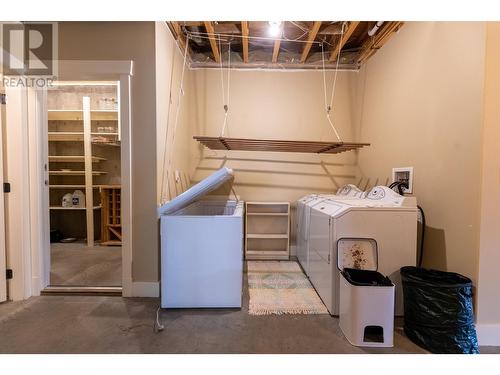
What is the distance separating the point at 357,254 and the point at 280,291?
872mm

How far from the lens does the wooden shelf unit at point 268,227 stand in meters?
3.53

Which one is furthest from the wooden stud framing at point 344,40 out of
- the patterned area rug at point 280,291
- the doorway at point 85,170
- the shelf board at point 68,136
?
the shelf board at point 68,136

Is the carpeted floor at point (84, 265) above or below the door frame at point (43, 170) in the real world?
below

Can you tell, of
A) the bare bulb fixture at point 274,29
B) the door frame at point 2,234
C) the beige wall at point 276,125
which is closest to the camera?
the door frame at point 2,234

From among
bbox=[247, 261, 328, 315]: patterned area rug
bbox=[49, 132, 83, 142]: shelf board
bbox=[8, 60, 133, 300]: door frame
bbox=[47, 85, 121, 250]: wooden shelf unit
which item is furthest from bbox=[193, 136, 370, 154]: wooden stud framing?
bbox=[49, 132, 83, 142]: shelf board

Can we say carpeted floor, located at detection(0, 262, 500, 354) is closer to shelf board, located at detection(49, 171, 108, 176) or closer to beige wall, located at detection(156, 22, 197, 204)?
beige wall, located at detection(156, 22, 197, 204)

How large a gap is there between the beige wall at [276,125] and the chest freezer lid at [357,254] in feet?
5.54

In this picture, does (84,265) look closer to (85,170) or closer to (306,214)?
(85,170)

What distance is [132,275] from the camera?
2.29 metres

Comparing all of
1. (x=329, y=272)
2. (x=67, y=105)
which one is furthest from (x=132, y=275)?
(x=67, y=105)

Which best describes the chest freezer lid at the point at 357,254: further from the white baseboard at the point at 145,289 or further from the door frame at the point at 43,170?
the door frame at the point at 43,170

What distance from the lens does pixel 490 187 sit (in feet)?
Result: 5.46

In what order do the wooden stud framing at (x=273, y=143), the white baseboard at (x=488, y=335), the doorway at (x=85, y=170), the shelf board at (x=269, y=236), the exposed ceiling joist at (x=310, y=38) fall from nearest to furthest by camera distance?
1. the white baseboard at (x=488, y=335)
2. the wooden stud framing at (x=273, y=143)
3. the exposed ceiling joist at (x=310, y=38)
4. the shelf board at (x=269, y=236)
5. the doorway at (x=85, y=170)

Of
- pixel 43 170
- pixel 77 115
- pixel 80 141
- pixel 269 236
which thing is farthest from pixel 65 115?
pixel 269 236
